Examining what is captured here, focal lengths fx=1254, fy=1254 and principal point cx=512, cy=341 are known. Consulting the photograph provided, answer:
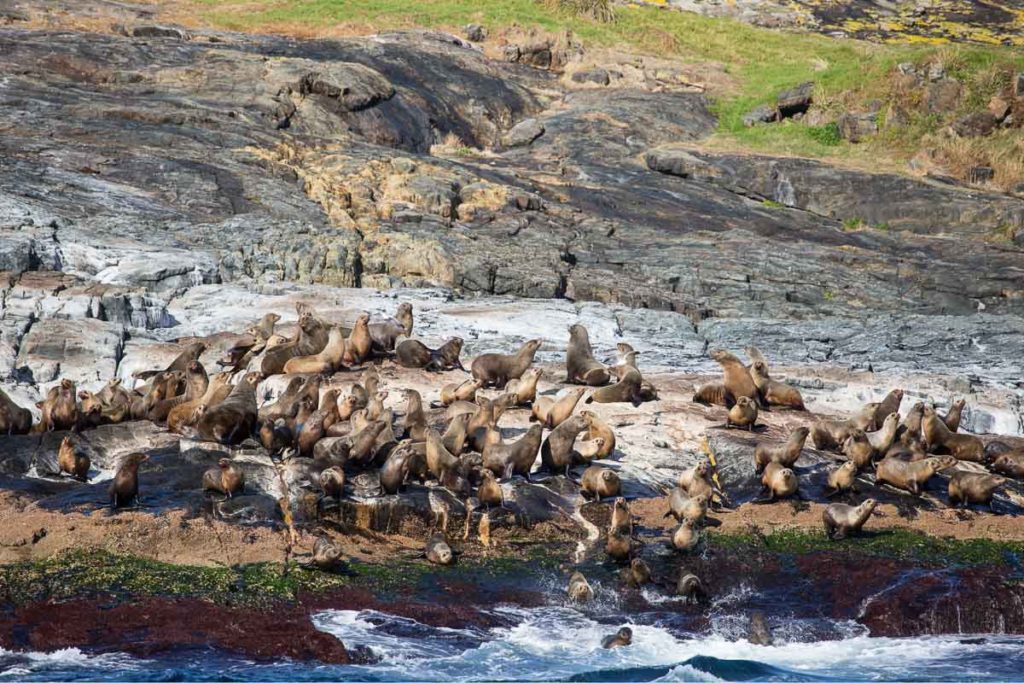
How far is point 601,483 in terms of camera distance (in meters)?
13.3

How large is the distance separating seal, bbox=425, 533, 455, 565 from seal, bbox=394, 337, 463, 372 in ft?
18.8

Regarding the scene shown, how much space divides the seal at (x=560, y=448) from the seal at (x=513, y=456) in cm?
14

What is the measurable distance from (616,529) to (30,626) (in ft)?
18.1

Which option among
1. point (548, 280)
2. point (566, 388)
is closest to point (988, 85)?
point (548, 280)

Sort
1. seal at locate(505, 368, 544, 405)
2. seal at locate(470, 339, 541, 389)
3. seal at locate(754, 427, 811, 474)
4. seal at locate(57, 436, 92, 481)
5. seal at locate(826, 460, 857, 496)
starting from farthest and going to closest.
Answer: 1. seal at locate(470, 339, 541, 389)
2. seal at locate(505, 368, 544, 405)
3. seal at locate(754, 427, 811, 474)
4. seal at locate(826, 460, 857, 496)
5. seal at locate(57, 436, 92, 481)

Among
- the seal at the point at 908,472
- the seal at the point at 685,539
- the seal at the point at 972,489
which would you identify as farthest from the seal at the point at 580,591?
the seal at the point at 972,489

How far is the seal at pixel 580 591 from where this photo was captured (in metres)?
11.8

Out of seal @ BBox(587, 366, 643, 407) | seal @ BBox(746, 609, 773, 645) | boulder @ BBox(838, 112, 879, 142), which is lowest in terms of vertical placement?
seal @ BBox(746, 609, 773, 645)

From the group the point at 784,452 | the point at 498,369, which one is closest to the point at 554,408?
the point at 498,369

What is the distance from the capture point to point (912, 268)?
2638 centimetres

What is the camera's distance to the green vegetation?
506 inches

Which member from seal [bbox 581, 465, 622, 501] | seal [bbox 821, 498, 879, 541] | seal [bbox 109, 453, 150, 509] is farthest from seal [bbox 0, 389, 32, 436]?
seal [bbox 821, 498, 879, 541]

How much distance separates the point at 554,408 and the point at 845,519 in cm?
389

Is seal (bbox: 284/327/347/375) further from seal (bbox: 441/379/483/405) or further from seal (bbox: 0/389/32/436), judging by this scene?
seal (bbox: 0/389/32/436)
